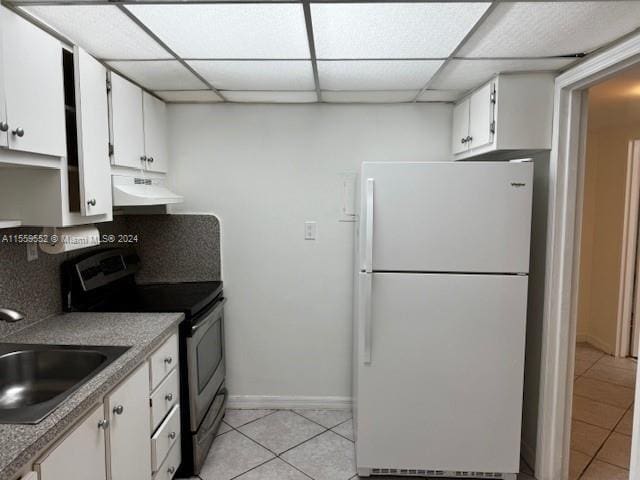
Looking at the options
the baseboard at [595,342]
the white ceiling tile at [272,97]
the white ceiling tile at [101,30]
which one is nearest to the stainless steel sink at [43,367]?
the white ceiling tile at [101,30]

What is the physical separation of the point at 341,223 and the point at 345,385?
1.11 m

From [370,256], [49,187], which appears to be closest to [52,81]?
[49,187]

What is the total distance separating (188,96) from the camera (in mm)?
2783

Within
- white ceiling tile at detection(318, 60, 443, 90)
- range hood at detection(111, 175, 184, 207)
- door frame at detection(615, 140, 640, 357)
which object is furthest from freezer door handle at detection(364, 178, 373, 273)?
door frame at detection(615, 140, 640, 357)

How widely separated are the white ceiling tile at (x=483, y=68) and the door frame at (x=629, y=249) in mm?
2308

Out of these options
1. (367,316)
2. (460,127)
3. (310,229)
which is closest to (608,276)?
(460,127)

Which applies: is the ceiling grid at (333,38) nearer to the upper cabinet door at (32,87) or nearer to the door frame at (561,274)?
the upper cabinet door at (32,87)

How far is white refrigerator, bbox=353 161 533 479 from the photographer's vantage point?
2203 mm

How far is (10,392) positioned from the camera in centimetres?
166

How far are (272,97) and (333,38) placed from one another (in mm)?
1076

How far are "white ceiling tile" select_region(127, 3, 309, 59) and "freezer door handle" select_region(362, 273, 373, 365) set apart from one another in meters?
1.08

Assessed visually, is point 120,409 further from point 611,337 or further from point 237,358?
point 611,337

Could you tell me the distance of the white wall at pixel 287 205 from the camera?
2963mm

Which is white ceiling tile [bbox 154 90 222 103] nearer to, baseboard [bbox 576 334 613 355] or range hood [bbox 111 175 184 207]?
range hood [bbox 111 175 184 207]
